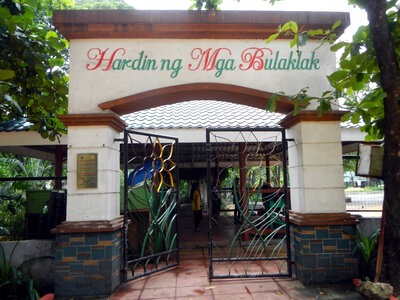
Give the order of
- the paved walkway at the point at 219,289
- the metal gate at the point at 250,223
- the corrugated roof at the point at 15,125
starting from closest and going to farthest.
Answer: the paved walkway at the point at 219,289
the metal gate at the point at 250,223
the corrugated roof at the point at 15,125

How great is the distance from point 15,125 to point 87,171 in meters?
3.51

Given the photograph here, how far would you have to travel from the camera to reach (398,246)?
9.92 feet

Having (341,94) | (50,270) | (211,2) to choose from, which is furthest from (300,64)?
(50,270)

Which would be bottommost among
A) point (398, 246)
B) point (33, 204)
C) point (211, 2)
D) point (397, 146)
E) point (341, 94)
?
point (398, 246)

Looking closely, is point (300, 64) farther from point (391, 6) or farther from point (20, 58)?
point (20, 58)

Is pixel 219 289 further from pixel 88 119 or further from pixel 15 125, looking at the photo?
pixel 15 125

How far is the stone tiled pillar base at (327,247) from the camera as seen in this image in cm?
383

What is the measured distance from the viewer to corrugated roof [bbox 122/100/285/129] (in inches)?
240

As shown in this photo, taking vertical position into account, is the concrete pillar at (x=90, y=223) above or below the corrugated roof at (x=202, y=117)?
below

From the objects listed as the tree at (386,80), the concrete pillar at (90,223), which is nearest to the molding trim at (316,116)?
the tree at (386,80)

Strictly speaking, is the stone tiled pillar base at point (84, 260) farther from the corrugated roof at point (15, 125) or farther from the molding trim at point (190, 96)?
the corrugated roof at point (15, 125)

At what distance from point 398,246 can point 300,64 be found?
2.54 metres

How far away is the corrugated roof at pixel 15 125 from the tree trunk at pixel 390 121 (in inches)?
232

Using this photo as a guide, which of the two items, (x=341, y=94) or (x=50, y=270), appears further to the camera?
(x=50, y=270)
